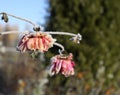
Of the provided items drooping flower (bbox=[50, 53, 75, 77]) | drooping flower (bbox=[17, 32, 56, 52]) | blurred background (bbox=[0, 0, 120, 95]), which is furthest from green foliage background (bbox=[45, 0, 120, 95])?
drooping flower (bbox=[17, 32, 56, 52])

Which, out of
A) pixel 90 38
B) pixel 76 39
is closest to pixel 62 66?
pixel 76 39

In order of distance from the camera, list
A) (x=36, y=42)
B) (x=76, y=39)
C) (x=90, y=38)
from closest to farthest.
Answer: (x=36, y=42) → (x=76, y=39) → (x=90, y=38)

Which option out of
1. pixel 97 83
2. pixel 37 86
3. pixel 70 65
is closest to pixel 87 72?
pixel 97 83

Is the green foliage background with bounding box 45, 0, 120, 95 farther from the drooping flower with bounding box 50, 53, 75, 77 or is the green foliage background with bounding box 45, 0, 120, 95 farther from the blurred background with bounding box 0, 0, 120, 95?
the drooping flower with bounding box 50, 53, 75, 77

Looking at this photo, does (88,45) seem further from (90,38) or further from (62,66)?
(62,66)

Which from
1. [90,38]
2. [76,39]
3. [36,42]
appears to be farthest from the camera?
[90,38]

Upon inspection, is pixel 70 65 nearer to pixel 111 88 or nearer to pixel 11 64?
pixel 111 88
